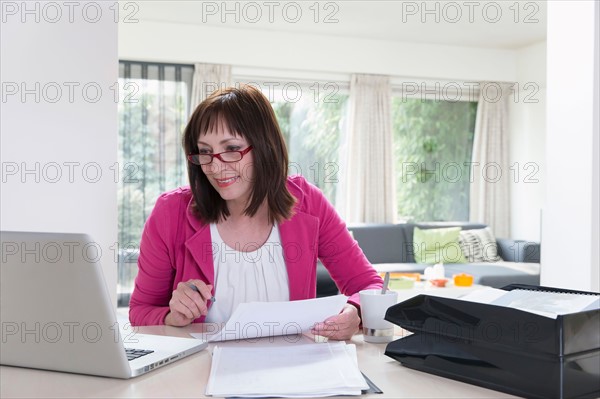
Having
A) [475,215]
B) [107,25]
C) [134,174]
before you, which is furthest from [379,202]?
[107,25]

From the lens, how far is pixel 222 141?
1.82 meters

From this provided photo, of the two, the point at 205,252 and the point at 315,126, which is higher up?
the point at 315,126

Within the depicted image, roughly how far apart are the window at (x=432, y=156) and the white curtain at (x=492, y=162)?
0.11 meters

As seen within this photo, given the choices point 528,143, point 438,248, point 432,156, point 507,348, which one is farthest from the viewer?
point 432,156

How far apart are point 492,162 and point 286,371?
606 cm

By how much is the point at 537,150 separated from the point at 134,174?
3.83 m

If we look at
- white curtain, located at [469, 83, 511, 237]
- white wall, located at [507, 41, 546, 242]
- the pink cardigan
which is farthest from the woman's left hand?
white curtain, located at [469, 83, 511, 237]

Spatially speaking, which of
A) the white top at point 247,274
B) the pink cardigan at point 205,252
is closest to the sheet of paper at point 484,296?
the pink cardigan at point 205,252

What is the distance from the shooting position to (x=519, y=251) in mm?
6191

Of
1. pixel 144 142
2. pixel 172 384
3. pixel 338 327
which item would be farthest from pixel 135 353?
pixel 144 142

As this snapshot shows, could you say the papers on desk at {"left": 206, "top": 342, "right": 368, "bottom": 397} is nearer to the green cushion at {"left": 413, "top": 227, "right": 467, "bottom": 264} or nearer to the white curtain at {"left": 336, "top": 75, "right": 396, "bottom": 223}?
the green cushion at {"left": 413, "top": 227, "right": 467, "bottom": 264}

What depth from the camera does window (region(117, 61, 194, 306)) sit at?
5.84 meters

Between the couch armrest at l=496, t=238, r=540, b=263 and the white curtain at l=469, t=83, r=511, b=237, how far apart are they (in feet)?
1.62

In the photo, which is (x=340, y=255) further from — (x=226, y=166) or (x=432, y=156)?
(x=432, y=156)
